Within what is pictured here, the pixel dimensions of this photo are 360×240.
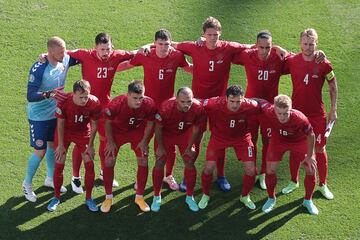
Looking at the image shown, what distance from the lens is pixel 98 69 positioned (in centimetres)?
762

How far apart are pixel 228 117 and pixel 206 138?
1640 millimetres

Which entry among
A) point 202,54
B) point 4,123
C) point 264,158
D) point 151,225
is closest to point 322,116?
point 264,158

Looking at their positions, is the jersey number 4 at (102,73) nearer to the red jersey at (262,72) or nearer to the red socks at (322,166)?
the red jersey at (262,72)

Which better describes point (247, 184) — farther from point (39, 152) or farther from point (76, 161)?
point (39, 152)

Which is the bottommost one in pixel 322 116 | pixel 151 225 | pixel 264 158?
pixel 151 225

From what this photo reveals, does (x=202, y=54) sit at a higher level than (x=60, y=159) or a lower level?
higher

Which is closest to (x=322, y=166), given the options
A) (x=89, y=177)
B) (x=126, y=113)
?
(x=126, y=113)

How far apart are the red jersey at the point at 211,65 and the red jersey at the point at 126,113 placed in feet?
2.87

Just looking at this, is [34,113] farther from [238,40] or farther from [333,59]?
[333,59]

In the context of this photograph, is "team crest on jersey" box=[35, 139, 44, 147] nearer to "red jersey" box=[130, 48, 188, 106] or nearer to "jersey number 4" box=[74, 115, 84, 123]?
"jersey number 4" box=[74, 115, 84, 123]

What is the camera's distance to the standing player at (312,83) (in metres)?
7.44

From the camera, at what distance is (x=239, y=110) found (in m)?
7.25

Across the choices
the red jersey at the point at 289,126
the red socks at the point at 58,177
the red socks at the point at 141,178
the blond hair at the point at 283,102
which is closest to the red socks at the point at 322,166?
the red jersey at the point at 289,126

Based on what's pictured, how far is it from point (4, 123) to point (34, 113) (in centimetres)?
165
